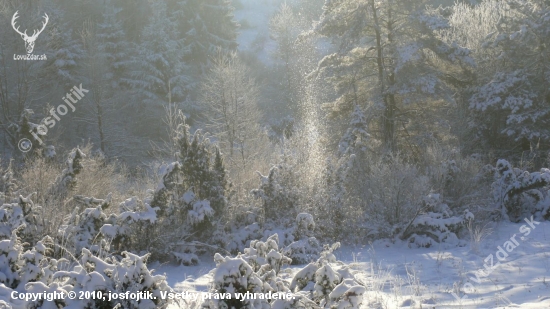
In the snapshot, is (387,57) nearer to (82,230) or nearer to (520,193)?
(520,193)

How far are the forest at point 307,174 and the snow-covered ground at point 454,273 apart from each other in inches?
1.9

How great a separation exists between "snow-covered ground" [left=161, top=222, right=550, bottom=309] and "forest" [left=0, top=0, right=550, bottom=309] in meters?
0.05

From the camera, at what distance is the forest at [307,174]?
4617mm

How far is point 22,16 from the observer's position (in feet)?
82.6

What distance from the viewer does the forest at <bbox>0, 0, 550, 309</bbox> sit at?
4.62 m

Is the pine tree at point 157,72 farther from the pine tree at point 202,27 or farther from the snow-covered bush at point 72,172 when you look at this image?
the snow-covered bush at point 72,172

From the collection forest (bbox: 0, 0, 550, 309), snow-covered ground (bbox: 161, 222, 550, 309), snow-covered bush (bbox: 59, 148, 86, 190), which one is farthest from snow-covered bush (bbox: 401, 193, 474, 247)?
snow-covered bush (bbox: 59, 148, 86, 190)

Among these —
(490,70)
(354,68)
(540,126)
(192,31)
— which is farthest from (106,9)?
(540,126)

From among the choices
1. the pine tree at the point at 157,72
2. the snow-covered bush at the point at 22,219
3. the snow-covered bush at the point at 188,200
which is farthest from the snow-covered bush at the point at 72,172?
the pine tree at the point at 157,72

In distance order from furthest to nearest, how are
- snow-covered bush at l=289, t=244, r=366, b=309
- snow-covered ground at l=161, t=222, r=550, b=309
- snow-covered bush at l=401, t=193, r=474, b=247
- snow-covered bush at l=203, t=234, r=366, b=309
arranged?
snow-covered bush at l=401, t=193, r=474, b=247
snow-covered ground at l=161, t=222, r=550, b=309
snow-covered bush at l=289, t=244, r=366, b=309
snow-covered bush at l=203, t=234, r=366, b=309

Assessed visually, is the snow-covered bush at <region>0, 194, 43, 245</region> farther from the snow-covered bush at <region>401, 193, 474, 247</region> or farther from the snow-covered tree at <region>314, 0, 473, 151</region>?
the snow-covered tree at <region>314, 0, 473, 151</region>

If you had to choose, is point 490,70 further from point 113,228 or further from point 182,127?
point 113,228

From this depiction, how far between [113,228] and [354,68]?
432 inches

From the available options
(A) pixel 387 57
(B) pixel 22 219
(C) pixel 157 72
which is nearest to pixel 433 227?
(B) pixel 22 219
